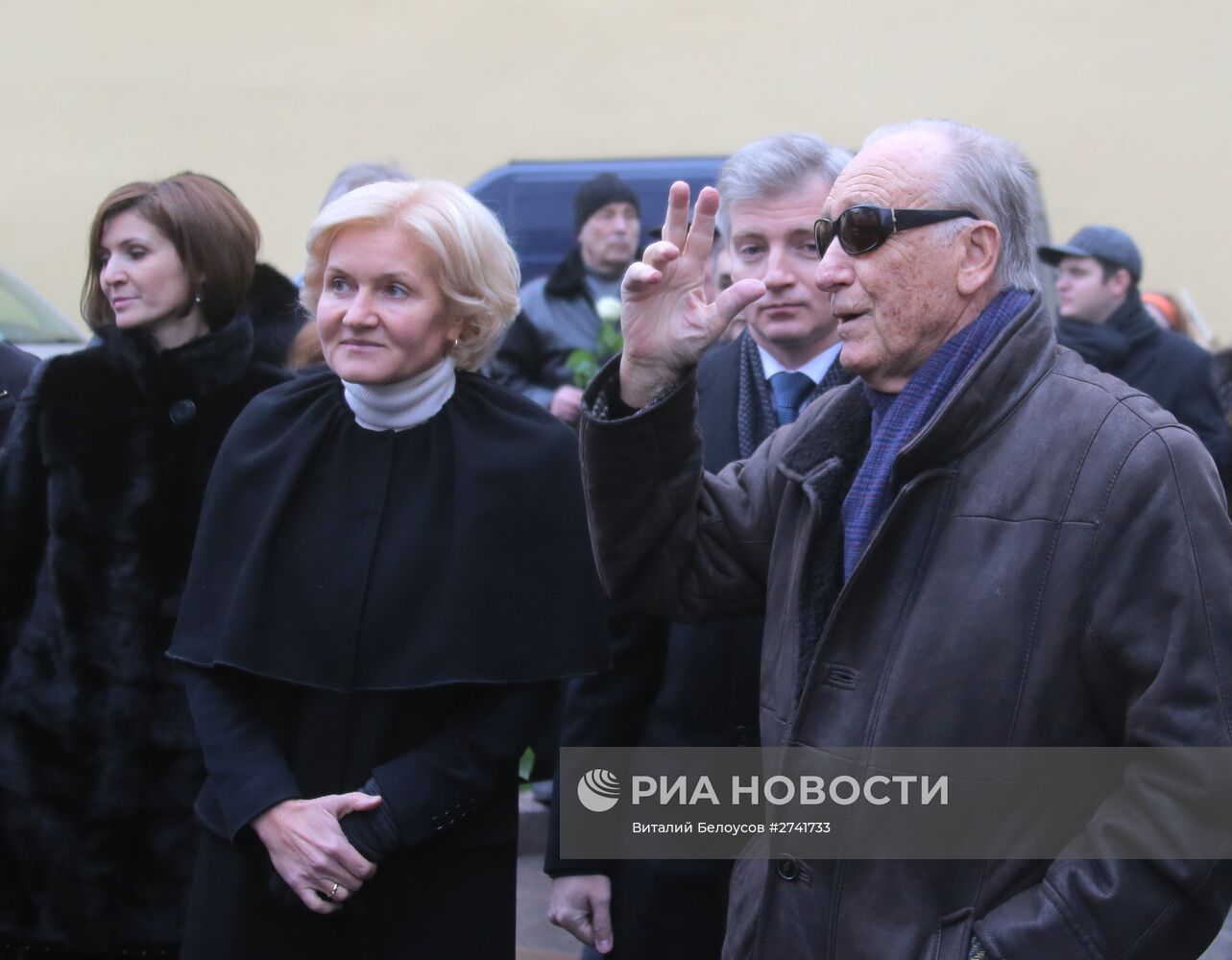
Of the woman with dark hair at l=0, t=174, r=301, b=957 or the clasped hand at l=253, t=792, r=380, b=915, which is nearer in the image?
the clasped hand at l=253, t=792, r=380, b=915

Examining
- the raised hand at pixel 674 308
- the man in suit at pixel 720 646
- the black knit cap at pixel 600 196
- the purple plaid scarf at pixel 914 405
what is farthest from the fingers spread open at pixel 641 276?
the black knit cap at pixel 600 196

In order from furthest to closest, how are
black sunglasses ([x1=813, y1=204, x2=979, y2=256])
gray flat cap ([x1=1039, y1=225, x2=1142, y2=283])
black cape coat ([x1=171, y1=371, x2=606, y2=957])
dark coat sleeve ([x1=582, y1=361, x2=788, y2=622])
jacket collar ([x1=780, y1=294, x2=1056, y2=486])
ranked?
gray flat cap ([x1=1039, y1=225, x2=1142, y2=283]), black cape coat ([x1=171, y1=371, x2=606, y2=957]), dark coat sleeve ([x1=582, y1=361, x2=788, y2=622]), black sunglasses ([x1=813, y1=204, x2=979, y2=256]), jacket collar ([x1=780, y1=294, x2=1056, y2=486])

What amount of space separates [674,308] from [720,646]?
2.68 feet

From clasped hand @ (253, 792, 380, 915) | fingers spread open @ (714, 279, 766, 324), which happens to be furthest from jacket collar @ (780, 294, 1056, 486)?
clasped hand @ (253, 792, 380, 915)

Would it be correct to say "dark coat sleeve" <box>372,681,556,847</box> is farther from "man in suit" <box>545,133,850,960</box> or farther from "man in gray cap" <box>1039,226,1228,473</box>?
"man in gray cap" <box>1039,226,1228,473</box>

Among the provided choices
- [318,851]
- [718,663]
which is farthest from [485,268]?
[318,851]

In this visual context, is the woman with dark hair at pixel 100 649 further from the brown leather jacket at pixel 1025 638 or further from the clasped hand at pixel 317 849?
the brown leather jacket at pixel 1025 638

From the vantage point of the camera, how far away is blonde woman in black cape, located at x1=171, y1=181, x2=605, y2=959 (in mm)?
2570

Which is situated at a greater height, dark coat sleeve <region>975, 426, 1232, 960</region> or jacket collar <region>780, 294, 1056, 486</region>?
jacket collar <region>780, 294, 1056, 486</region>

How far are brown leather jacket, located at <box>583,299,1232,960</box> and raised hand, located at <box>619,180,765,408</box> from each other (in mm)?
368

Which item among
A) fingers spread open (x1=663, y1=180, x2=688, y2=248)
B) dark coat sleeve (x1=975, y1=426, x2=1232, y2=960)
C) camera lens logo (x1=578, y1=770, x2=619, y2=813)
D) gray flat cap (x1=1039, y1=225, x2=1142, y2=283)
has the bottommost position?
camera lens logo (x1=578, y1=770, x2=619, y2=813)

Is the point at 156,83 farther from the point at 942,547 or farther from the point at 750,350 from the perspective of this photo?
the point at 942,547

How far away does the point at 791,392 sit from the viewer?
10.0 ft

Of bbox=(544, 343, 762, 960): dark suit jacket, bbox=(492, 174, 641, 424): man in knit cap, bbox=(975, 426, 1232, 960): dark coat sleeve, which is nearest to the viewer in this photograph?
bbox=(975, 426, 1232, 960): dark coat sleeve
